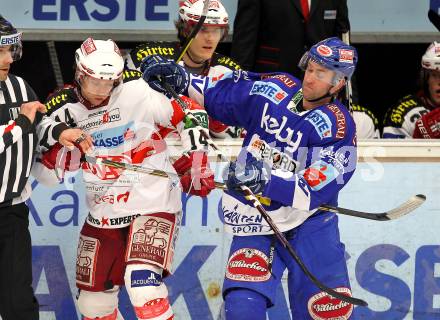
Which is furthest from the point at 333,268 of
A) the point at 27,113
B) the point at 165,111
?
Answer: the point at 27,113

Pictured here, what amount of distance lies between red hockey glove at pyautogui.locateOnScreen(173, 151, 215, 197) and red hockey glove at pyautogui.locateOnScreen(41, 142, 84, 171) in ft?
1.52

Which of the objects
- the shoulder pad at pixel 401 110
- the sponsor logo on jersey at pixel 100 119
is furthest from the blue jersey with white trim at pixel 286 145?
the shoulder pad at pixel 401 110

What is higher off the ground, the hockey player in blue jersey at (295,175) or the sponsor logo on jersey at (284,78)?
the sponsor logo on jersey at (284,78)

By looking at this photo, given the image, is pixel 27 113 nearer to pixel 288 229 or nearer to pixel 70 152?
pixel 70 152

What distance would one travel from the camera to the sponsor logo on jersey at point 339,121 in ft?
19.0

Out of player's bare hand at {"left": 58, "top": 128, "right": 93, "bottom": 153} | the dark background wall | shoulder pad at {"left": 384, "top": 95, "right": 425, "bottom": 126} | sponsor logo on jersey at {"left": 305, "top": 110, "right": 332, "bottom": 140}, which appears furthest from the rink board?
the dark background wall

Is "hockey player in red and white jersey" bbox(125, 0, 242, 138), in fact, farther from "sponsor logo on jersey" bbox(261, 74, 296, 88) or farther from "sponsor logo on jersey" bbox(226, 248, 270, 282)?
"sponsor logo on jersey" bbox(226, 248, 270, 282)

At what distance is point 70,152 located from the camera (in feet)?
20.3

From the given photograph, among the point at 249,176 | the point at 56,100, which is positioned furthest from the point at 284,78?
the point at 56,100

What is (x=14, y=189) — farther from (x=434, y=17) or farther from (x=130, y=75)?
(x=434, y=17)

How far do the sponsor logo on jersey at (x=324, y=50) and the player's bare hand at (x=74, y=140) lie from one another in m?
1.09

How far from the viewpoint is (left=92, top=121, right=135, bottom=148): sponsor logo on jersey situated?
6195 mm

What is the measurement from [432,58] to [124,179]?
2.09m

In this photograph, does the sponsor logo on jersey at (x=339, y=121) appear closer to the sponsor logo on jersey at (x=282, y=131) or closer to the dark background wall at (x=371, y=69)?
the sponsor logo on jersey at (x=282, y=131)
